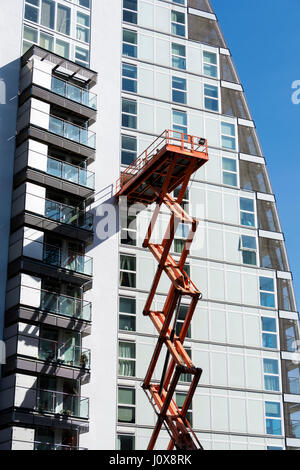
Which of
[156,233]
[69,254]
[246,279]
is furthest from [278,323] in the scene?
[69,254]

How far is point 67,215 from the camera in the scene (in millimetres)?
41812

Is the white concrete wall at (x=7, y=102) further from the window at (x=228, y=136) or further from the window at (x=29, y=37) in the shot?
the window at (x=228, y=136)

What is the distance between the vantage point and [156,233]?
150 feet

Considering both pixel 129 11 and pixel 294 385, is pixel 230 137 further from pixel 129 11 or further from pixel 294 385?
Result: pixel 294 385

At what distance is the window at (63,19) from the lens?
4775 cm

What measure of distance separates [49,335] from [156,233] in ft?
33.8

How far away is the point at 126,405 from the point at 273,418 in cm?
1045

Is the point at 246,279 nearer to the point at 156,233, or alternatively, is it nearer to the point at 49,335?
the point at 156,233

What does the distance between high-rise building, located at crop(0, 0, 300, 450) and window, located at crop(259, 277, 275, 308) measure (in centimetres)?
10

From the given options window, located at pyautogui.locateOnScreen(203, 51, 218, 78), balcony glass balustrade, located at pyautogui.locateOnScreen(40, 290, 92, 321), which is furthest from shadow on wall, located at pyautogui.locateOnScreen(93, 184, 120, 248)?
window, located at pyautogui.locateOnScreen(203, 51, 218, 78)

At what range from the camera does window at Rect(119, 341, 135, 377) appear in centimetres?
4200

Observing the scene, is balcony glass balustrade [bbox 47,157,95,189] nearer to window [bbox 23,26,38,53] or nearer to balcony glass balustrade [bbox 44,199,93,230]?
balcony glass balustrade [bbox 44,199,93,230]

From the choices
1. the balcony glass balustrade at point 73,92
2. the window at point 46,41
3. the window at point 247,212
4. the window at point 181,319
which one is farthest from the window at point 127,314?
the window at point 46,41

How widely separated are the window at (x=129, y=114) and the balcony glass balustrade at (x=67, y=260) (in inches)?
439
